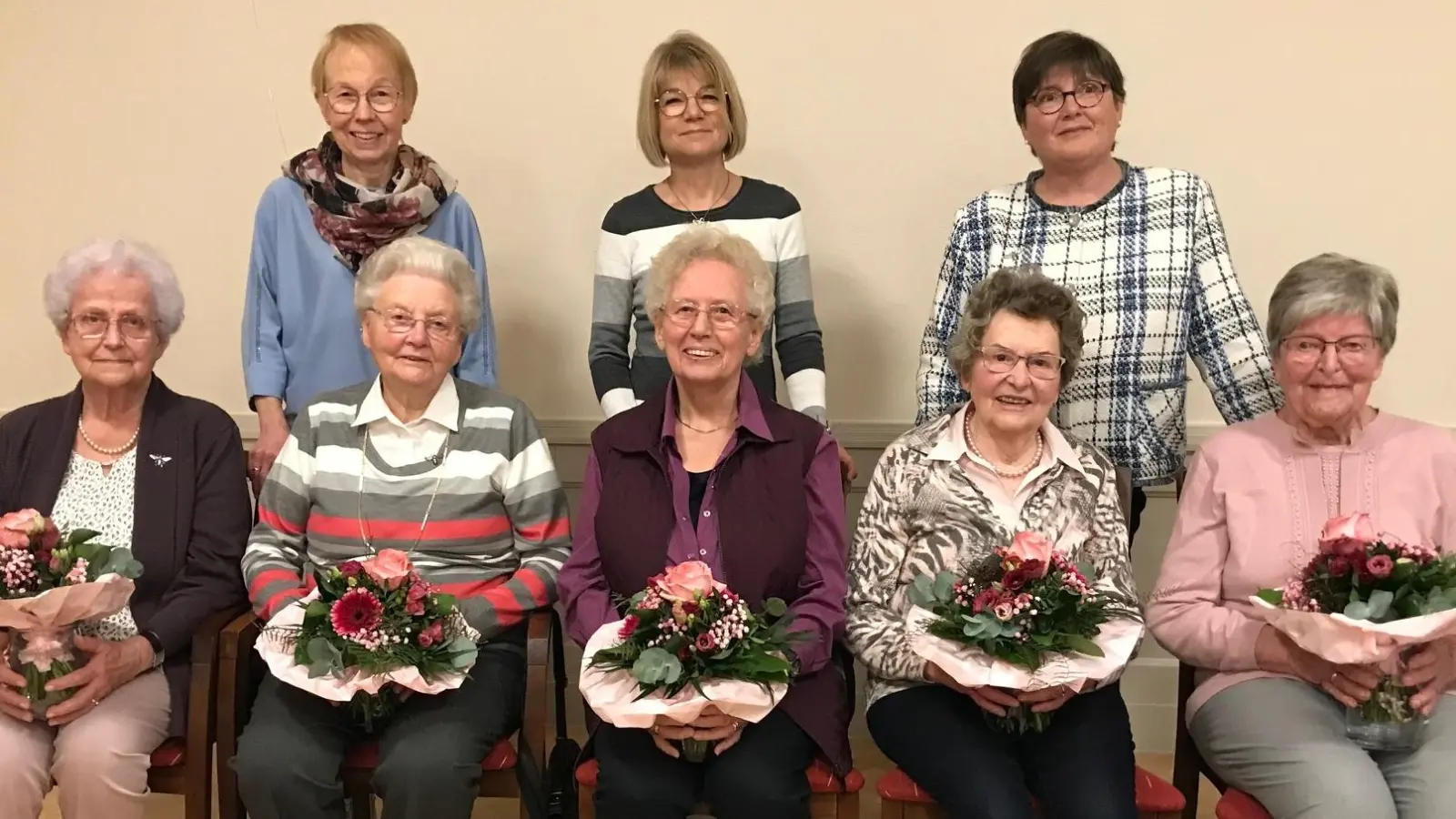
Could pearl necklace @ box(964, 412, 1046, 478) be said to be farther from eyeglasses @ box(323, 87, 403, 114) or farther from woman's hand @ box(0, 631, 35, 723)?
woman's hand @ box(0, 631, 35, 723)

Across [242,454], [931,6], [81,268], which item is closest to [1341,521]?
[931,6]

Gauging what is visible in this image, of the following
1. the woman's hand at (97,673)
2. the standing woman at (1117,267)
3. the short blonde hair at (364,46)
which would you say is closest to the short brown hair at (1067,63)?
the standing woman at (1117,267)

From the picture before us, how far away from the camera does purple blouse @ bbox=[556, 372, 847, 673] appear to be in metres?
2.35

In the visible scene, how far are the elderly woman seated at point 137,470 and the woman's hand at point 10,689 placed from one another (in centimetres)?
9

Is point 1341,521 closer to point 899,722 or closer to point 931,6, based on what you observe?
point 899,722

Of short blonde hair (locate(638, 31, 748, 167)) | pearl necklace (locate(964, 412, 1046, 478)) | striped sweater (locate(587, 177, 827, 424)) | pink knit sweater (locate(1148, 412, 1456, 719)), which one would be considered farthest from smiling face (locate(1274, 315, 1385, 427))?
short blonde hair (locate(638, 31, 748, 167))

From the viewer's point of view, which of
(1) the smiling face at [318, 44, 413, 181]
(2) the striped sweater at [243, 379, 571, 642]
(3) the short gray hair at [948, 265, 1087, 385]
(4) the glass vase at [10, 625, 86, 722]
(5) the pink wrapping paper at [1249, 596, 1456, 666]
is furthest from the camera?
(1) the smiling face at [318, 44, 413, 181]

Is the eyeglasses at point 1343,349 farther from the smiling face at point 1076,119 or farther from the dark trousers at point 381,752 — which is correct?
the dark trousers at point 381,752

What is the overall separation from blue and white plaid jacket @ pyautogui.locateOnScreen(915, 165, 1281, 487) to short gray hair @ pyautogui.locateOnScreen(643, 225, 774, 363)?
1.73 feet

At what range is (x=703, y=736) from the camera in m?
2.12

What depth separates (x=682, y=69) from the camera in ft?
9.07

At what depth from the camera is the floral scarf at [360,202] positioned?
9.12 feet

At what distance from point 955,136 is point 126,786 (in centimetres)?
268

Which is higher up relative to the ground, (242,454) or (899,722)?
(242,454)
